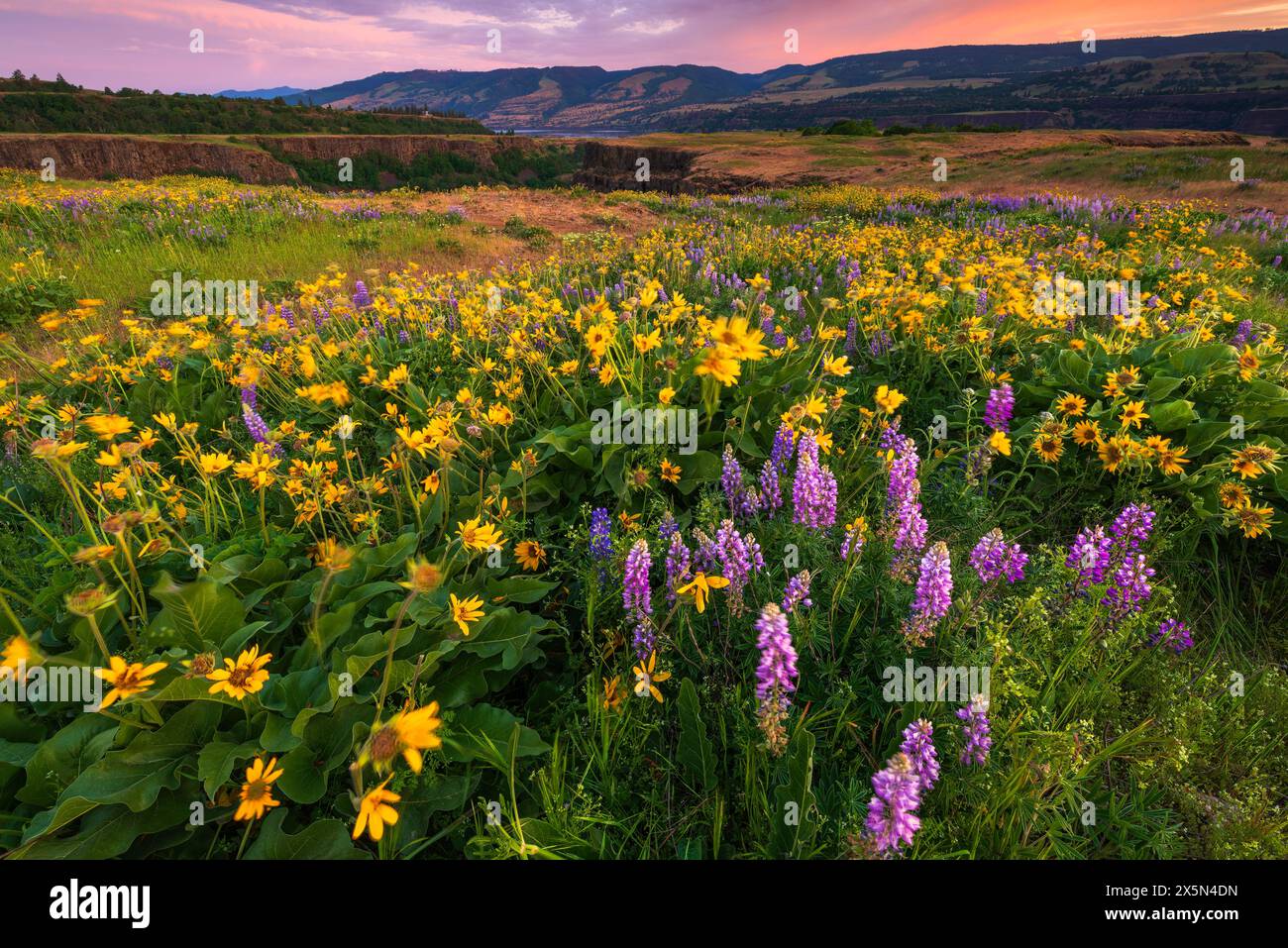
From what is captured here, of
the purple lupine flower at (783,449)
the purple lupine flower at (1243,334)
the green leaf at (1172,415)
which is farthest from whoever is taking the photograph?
the purple lupine flower at (1243,334)

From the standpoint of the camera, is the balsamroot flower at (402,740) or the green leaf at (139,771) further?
the green leaf at (139,771)

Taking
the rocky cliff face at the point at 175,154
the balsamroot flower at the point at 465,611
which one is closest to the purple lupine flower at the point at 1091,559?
the balsamroot flower at the point at 465,611

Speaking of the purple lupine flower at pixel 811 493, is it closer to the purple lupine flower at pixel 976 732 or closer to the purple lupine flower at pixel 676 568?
the purple lupine flower at pixel 676 568

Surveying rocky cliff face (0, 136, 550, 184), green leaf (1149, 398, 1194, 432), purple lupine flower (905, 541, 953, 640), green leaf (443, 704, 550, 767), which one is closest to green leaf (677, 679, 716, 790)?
green leaf (443, 704, 550, 767)

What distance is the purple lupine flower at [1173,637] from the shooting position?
8.34ft

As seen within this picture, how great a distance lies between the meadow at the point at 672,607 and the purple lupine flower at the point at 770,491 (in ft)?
0.05

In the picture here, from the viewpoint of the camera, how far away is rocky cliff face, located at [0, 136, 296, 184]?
48.3m

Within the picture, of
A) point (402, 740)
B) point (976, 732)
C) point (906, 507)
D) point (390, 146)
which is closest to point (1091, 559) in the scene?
point (906, 507)

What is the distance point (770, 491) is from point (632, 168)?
2709 inches

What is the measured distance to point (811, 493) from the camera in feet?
8.61

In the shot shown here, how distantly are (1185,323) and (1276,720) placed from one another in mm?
3570

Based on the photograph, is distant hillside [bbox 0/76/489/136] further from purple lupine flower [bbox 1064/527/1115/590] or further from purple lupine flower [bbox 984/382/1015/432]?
purple lupine flower [bbox 1064/527/1115/590]
